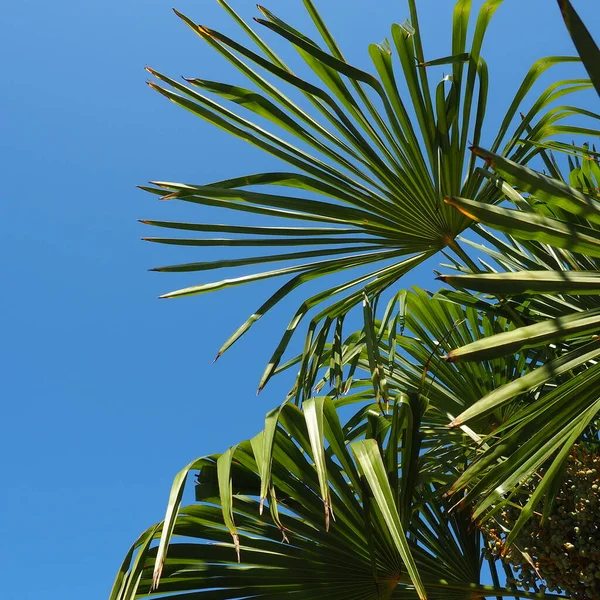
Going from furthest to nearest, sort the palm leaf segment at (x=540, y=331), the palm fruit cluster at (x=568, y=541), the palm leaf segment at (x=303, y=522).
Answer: the palm fruit cluster at (x=568, y=541) → the palm leaf segment at (x=303, y=522) → the palm leaf segment at (x=540, y=331)

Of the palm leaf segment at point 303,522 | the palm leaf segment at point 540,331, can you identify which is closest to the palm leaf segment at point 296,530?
the palm leaf segment at point 303,522

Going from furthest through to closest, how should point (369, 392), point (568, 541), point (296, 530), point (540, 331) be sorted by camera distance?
point (369, 392)
point (568, 541)
point (296, 530)
point (540, 331)

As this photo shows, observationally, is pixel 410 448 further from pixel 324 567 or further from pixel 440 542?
pixel 440 542

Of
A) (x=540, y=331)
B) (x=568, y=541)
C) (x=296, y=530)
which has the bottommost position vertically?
(x=568, y=541)

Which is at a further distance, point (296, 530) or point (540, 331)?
point (296, 530)

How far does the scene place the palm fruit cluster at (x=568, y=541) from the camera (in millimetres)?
2023

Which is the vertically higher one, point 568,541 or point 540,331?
point 540,331

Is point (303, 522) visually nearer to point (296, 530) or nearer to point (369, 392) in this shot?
point (296, 530)

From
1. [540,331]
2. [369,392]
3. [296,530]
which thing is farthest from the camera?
[369,392]

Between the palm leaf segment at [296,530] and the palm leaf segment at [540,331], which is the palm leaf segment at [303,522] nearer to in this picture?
the palm leaf segment at [296,530]

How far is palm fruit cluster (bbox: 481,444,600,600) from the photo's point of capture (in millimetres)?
2023

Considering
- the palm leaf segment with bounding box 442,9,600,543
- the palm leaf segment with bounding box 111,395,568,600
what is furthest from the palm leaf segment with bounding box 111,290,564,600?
the palm leaf segment with bounding box 442,9,600,543

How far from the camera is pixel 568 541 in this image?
2.08 m

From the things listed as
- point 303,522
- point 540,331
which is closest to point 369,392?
point 303,522
